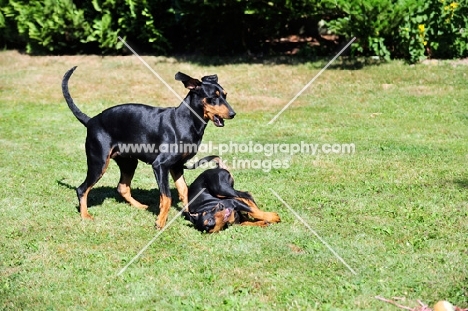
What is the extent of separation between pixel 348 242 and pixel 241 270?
1271 millimetres

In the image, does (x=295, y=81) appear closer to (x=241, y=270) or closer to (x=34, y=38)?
(x=34, y=38)

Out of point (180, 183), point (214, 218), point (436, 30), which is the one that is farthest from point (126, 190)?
point (436, 30)

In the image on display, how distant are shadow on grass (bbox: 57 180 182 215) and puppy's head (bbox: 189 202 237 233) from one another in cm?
86

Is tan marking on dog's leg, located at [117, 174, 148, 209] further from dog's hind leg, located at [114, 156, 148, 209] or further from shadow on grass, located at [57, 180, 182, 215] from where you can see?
shadow on grass, located at [57, 180, 182, 215]

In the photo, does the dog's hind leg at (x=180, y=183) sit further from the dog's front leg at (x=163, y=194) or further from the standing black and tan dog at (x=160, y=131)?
the dog's front leg at (x=163, y=194)

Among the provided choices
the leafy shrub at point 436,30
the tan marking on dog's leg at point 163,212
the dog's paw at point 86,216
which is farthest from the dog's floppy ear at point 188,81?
the leafy shrub at point 436,30

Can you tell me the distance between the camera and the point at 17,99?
15555 millimetres

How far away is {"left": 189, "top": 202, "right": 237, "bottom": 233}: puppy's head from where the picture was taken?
712 cm

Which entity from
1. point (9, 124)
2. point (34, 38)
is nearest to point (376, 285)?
point (9, 124)

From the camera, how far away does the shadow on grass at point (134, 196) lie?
8.41m

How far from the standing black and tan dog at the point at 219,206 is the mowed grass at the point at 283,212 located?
0.14 m

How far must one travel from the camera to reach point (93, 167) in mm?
7723

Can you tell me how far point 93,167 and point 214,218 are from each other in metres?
1.63

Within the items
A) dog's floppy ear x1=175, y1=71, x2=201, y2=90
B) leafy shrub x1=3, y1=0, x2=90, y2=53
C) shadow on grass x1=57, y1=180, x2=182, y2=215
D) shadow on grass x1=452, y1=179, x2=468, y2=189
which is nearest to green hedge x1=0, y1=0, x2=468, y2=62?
leafy shrub x1=3, y1=0, x2=90, y2=53
